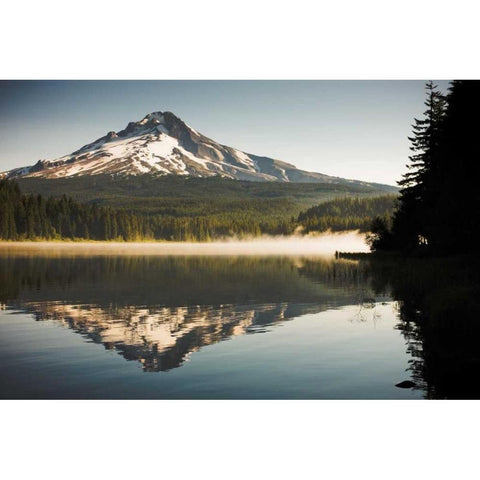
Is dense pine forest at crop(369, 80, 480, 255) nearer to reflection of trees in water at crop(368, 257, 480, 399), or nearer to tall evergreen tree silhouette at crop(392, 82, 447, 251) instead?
tall evergreen tree silhouette at crop(392, 82, 447, 251)

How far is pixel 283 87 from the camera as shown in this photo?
94.1 feet

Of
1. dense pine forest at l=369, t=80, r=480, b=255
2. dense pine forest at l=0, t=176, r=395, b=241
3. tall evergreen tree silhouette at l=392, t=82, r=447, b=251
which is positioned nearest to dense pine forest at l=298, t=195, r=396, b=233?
dense pine forest at l=0, t=176, r=395, b=241

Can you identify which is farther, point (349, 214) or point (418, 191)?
point (349, 214)

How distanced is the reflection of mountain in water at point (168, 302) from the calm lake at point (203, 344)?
6 cm

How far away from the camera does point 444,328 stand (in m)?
15.9

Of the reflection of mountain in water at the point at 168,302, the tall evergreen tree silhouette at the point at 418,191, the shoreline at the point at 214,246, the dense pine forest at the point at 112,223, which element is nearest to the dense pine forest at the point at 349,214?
the dense pine forest at the point at 112,223

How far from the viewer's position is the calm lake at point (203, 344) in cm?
1162

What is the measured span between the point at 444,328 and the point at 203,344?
6532 millimetres

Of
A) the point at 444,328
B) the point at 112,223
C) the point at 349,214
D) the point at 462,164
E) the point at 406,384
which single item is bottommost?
the point at 406,384

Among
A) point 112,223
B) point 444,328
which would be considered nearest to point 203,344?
point 444,328

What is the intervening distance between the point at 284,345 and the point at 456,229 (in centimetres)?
1682

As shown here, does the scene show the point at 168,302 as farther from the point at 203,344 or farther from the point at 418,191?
the point at 418,191

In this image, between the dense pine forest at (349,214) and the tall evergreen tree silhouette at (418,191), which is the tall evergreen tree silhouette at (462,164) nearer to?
the tall evergreen tree silhouette at (418,191)
